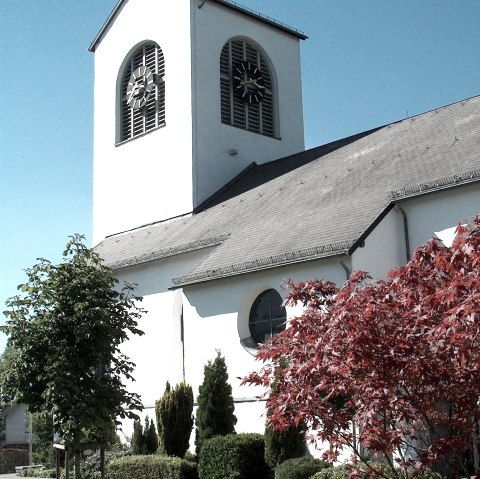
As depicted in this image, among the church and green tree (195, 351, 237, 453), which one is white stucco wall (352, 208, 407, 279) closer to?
the church

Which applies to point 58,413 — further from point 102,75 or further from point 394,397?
point 102,75

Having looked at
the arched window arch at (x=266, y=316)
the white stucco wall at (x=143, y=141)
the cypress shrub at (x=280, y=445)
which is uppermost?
the white stucco wall at (x=143, y=141)

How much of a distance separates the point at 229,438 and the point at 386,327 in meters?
9.62

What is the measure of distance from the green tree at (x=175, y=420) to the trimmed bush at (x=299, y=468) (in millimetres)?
4150

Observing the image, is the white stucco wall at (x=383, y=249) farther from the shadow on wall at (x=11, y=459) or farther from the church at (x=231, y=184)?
the shadow on wall at (x=11, y=459)

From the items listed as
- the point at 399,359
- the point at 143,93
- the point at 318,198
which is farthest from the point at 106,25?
the point at 399,359

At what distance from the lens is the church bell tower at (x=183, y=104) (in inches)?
1058

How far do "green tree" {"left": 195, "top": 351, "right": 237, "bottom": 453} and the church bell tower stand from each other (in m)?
9.21

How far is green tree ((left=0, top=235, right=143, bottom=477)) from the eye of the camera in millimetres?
13953

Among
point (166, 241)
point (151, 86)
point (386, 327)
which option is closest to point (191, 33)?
point (151, 86)

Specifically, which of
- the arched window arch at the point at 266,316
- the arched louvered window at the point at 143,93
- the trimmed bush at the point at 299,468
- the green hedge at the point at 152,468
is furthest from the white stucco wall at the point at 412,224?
the arched louvered window at the point at 143,93

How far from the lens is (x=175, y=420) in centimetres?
1816

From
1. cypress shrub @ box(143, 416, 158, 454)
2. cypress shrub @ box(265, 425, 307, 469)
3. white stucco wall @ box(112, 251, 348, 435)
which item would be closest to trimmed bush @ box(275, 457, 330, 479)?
cypress shrub @ box(265, 425, 307, 469)

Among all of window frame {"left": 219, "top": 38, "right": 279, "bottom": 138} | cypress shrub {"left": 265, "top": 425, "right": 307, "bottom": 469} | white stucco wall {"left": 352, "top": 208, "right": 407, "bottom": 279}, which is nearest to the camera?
cypress shrub {"left": 265, "top": 425, "right": 307, "bottom": 469}
